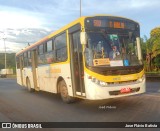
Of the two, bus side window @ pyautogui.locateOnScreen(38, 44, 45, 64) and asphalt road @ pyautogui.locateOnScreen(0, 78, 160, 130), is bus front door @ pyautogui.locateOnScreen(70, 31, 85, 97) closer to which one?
asphalt road @ pyautogui.locateOnScreen(0, 78, 160, 130)

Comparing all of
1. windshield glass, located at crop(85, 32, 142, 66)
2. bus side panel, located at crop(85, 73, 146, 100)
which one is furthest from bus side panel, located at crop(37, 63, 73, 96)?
windshield glass, located at crop(85, 32, 142, 66)

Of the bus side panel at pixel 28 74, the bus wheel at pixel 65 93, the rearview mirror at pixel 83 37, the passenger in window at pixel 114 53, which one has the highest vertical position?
the rearview mirror at pixel 83 37

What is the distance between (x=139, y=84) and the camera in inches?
399

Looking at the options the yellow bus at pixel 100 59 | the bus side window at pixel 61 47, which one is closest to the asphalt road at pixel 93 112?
the yellow bus at pixel 100 59

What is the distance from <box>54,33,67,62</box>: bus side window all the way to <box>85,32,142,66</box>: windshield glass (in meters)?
1.99

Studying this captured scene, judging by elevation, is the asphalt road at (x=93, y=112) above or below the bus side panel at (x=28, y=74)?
below

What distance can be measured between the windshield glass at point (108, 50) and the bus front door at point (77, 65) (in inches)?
23.1

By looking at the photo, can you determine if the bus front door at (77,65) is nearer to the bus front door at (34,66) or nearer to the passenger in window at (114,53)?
the passenger in window at (114,53)

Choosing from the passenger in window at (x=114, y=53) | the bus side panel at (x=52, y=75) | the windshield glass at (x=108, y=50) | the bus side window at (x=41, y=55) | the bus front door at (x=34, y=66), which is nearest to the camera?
the windshield glass at (x=108, y=50)

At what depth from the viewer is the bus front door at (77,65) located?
10.1 metres

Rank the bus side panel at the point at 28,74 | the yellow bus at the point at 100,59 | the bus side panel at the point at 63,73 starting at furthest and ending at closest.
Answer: the bus side panel at the point at 28,74, the bus side panel at the point at 63,73, the yellow bus at the point at 100,59

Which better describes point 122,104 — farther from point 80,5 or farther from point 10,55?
point 10,55

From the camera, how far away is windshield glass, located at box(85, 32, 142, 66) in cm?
956

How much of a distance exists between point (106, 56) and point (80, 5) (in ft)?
79.0
